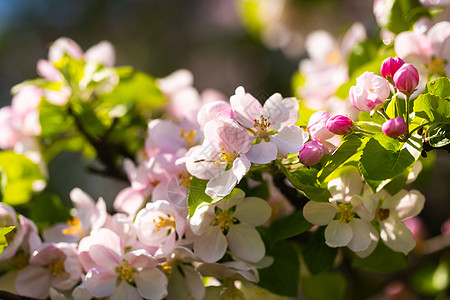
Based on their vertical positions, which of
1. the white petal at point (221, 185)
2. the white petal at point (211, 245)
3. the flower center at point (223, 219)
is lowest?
the white petal at point (211, 245)

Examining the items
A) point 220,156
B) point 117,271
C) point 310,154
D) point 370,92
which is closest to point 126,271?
point 117,271

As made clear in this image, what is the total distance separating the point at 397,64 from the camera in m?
0.83

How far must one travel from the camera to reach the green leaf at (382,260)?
988 millimetres

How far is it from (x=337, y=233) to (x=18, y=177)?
66cm

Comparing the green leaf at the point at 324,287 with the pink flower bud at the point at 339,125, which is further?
the green leaf at the point at 324,287

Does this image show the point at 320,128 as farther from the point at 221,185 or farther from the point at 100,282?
the point at 100,282

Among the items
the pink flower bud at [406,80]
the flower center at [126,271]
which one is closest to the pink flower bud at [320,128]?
the pink flower bud at [406,80]

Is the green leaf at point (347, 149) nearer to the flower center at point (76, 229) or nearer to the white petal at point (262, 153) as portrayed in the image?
the white petal at point (262, 153)

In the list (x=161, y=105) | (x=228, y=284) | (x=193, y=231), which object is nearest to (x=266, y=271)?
(x=228, y=284)

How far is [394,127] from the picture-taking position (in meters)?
0.77

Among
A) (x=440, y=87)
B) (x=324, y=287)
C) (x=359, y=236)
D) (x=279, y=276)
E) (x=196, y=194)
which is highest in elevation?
(x=440, y=87)

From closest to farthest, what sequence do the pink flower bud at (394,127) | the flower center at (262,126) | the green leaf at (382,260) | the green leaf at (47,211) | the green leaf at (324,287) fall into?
the pink flower bud at (394,127), the flower center at (262,126), the green leaf at (382,260), the green leaf at (47,211), the green leaf at (324,287)

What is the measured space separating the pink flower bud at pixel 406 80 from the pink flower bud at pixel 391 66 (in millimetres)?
23

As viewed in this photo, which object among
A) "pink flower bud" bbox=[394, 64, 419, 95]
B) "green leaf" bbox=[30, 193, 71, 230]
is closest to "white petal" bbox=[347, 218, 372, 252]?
"pink flower bud" bbox=[394, 64, 419, 95]
